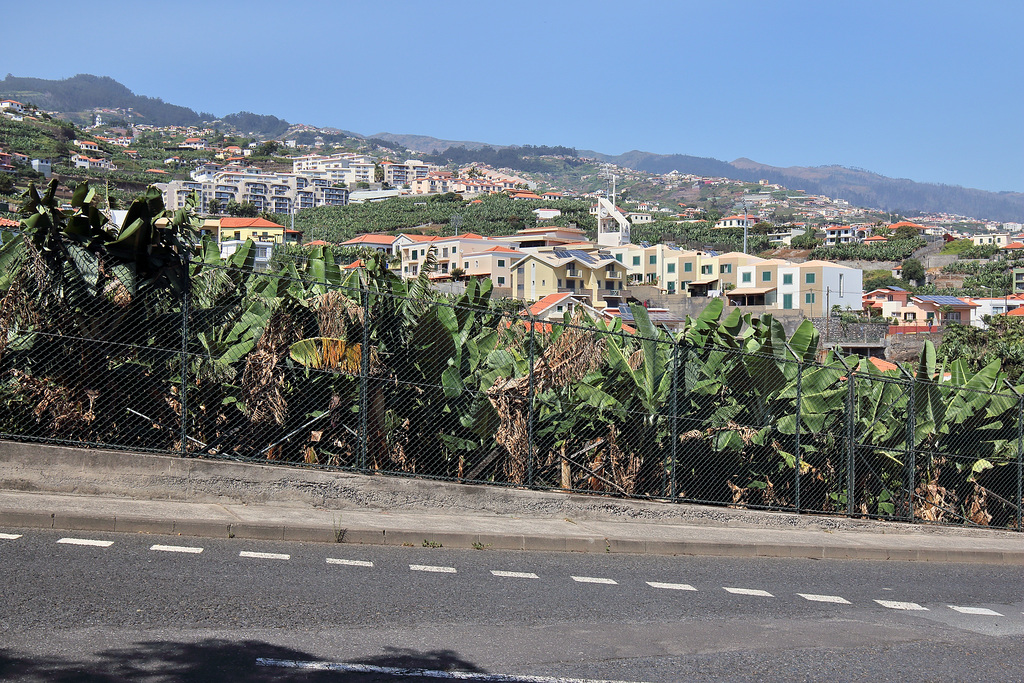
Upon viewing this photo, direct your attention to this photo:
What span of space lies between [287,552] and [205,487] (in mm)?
1728

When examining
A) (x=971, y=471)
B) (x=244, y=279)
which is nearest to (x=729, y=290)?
(x=971, y=471)

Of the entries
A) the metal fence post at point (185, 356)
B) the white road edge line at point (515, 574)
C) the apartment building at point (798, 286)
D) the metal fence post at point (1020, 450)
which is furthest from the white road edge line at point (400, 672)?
the apartment building at point (798, 286)

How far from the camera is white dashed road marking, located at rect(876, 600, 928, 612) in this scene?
8.16 metres

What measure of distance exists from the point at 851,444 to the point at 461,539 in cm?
628

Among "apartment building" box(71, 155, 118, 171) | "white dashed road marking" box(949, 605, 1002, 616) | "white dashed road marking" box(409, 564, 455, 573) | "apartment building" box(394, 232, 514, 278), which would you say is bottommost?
"white dashed road marking" box(949, 605, 1002, 616)

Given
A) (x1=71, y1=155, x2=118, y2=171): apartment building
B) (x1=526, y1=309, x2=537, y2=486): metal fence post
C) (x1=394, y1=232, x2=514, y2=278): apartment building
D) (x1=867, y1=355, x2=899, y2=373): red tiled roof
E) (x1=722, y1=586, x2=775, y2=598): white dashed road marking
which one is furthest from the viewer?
(x1=71, y1=155, x2=118, y2=171): apartment building

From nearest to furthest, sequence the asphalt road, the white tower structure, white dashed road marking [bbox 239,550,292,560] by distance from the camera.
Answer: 1. the asphalt road
2. white dashed road marking [bbox 239,550,292,560]
3. the white tower structure

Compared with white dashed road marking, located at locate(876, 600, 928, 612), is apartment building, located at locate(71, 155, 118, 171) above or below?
above

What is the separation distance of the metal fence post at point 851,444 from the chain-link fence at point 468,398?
0.14 feet

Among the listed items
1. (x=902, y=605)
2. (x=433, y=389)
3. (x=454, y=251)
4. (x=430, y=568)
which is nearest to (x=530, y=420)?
(x=433, y=389)

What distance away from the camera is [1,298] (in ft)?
29.4

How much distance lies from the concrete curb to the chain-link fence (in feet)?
4.58

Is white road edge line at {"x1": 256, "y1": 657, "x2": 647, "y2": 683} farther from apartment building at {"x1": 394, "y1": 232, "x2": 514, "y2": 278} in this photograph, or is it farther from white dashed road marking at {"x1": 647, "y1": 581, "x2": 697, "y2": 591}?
apartment building at {"x1": 394, "y1": 232, "x2": 514, "y2": 278}

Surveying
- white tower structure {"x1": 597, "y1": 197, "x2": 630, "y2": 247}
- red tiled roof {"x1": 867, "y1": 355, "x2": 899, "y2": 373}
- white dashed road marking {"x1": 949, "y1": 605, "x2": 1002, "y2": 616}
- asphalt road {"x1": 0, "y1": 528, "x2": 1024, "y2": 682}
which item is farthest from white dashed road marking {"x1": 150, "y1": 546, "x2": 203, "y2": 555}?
white tower structure {"x1": 597, "y1": 197, "x2": 630, "y2": 247}
